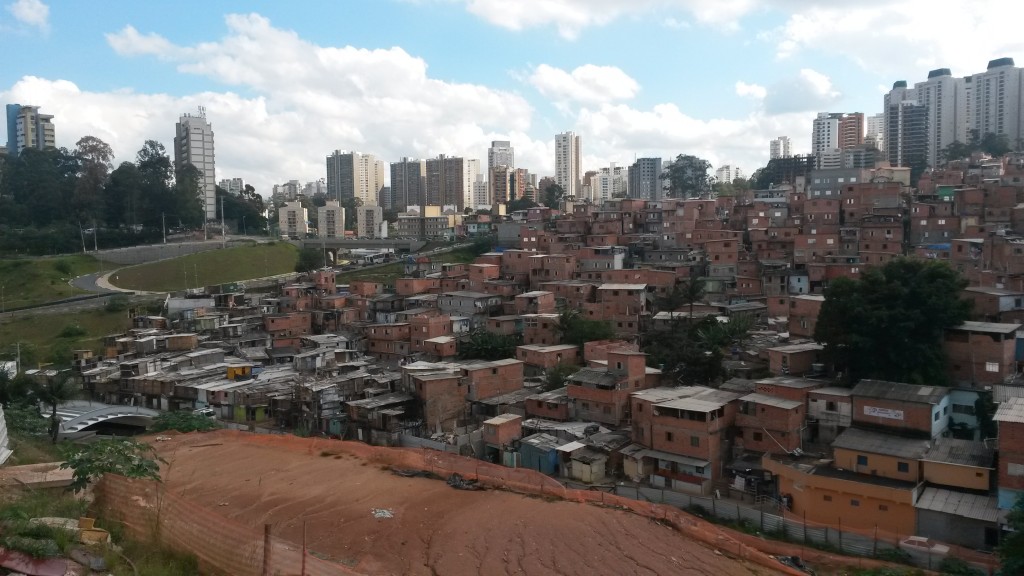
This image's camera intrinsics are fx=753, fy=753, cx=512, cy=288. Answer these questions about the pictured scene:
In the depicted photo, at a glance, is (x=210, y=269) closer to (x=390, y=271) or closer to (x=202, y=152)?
(x=390, y=271)

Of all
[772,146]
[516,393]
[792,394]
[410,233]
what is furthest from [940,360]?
[772,146]

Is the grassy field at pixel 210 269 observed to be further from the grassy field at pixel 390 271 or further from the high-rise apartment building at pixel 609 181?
the high-rise apartment building at pixel 609 181

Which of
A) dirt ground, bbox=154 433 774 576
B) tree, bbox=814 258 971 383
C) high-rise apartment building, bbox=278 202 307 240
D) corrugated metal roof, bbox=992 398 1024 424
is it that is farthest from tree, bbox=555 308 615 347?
high-rise apartment building, bbox=278 202 307 240

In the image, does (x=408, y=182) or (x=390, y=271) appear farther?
(x=408, y=182)

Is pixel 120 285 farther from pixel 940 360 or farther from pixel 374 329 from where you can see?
pixel 940 360

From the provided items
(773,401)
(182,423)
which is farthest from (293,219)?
(773,401)

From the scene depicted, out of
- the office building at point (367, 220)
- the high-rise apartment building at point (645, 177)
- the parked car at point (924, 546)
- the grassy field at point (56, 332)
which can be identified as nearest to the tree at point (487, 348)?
the parked car at point (924, 546)
